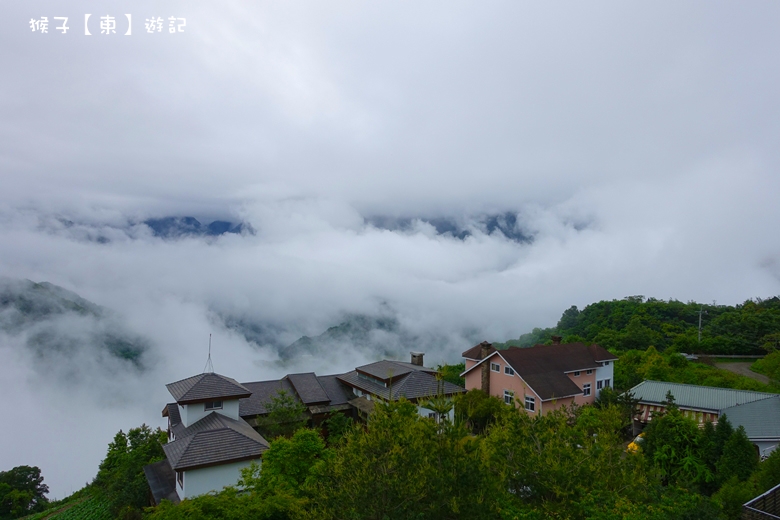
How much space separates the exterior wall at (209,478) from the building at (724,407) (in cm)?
2042

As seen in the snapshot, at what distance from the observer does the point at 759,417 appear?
22.3m

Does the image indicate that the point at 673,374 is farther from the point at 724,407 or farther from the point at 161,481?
the point at 161,481

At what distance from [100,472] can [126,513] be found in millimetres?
7854

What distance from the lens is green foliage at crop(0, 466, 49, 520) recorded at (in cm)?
3413

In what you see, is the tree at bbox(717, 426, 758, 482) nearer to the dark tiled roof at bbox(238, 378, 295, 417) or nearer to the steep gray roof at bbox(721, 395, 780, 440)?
the steep gray roof at bbox(721, 395, 780, 440)

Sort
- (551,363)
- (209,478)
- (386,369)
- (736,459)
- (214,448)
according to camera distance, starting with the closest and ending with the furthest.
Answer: (736,459) → (209,478) → (214,448) → (386,369) → (551,363)

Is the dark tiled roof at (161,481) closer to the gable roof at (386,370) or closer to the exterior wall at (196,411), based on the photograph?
the exterior wall at (196,411)

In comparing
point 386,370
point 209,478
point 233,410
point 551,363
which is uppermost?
point 386,370

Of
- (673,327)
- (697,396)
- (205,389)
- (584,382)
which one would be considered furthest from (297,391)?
(673,327)

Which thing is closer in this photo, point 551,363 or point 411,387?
point 411,387

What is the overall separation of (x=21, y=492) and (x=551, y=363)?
4295cm

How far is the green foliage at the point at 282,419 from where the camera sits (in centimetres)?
2445

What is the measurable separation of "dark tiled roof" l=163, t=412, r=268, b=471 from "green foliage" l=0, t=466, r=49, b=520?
83.5ft

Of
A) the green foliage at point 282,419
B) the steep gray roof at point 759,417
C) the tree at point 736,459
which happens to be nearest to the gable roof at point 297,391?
the green foliage at point 282,419
